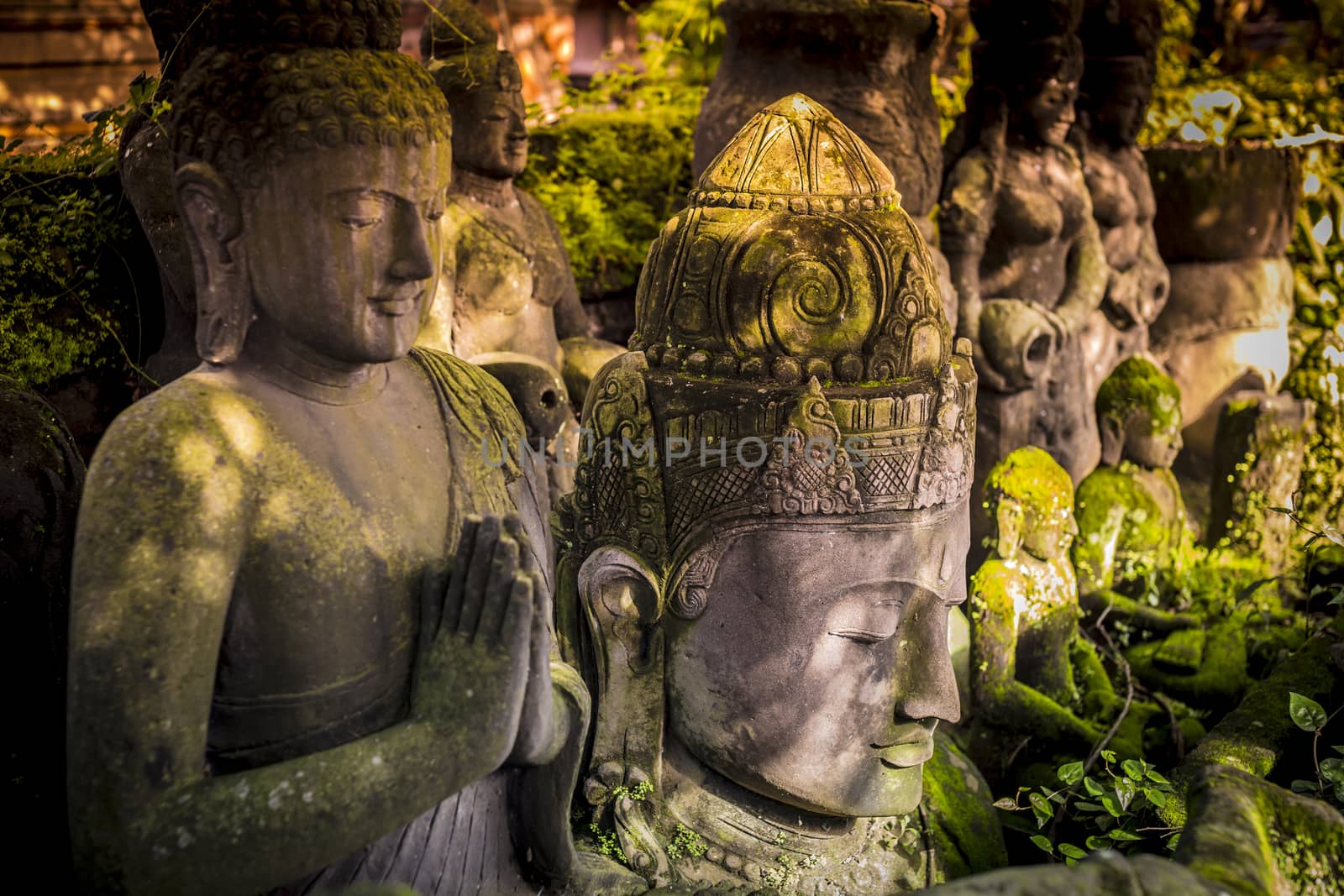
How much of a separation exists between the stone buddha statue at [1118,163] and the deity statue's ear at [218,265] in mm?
5898

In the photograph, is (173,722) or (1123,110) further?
(1123,110)

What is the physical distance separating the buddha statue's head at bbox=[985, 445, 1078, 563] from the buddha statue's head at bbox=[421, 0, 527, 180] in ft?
7.35

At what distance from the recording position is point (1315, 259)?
27.8 feet

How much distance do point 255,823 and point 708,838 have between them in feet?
4.70

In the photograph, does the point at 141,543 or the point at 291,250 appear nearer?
the point at 141,543

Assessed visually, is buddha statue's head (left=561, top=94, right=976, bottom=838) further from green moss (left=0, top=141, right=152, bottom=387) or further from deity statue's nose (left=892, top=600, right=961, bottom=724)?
green moss (left=0, top=141, right=152, bottom=387)

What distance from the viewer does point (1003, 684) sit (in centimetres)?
458

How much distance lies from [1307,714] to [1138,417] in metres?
2.64

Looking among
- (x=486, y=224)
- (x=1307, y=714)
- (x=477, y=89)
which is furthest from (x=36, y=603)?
(x=1307, y=714)

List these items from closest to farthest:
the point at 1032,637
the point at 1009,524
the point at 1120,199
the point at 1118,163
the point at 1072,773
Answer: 1. the point at 1072,773
2. the point at 1009,524
3. the point at 1032,637
4. the point at 1120,199
5. the point at 1118,163

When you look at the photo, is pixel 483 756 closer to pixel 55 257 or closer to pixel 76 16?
pixel 55 257

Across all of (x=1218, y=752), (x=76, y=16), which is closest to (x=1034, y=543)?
(x=1218, y=752)

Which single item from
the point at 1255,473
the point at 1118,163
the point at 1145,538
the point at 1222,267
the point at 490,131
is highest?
the point at 490,131

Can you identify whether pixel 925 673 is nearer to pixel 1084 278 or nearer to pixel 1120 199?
pixel 1084 278
